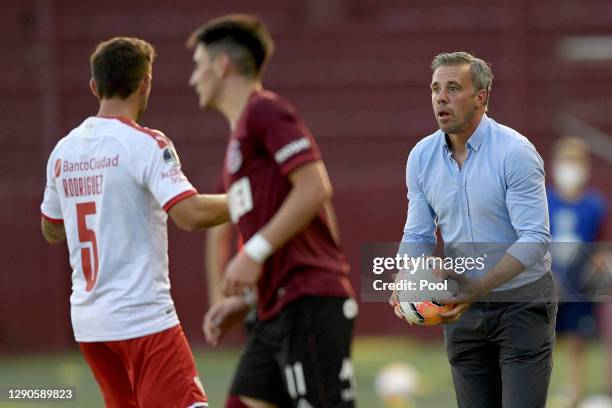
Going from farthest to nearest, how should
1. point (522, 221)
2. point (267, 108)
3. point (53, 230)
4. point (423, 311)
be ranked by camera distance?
point (53, 230) < point (423, 311) < point (522, 221) < point (267, 108)

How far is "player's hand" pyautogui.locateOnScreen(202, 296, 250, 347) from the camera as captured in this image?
5094mm

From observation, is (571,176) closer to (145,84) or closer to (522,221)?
(522,221)

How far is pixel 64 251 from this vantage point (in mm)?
15672

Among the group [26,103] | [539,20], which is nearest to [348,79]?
[539,20]

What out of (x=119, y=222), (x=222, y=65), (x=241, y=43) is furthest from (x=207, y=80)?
(x=119, y=222)

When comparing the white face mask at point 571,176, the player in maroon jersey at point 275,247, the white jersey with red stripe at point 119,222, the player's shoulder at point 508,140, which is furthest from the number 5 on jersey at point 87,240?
the white face mask at point 571,176

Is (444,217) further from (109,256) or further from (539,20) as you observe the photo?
(539,20)

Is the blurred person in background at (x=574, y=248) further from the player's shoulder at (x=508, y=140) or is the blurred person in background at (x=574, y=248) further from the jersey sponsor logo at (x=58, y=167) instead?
the jersey sponsor logo at (x=58, y=167)

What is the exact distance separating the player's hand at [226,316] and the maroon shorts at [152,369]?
636 millimetres

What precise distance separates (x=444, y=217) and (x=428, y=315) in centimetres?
47

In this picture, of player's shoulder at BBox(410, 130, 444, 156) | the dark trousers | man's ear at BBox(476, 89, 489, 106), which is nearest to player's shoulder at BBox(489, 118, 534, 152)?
man's ear at BBox(476, 89, 489, 106)

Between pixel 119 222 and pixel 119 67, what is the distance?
0.74 m

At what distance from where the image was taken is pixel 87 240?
580 centimetres

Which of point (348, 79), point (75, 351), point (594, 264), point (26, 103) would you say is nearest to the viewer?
point (594, 264)
